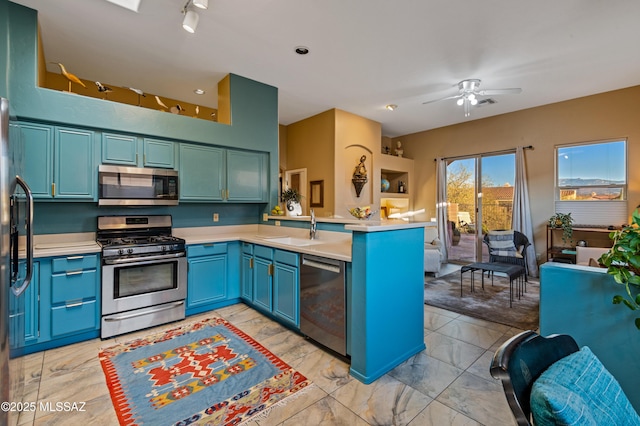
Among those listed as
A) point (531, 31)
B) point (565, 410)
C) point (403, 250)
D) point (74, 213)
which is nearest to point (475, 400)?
point (403, 250)

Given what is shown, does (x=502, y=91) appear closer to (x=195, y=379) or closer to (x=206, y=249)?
(x=206, y=249)

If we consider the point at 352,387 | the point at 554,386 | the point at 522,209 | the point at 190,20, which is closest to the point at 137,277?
the point at 352,387

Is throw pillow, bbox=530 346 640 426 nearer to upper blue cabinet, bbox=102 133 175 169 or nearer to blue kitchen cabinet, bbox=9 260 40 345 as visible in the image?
blue kitchen cabinet, bbox=9 260 40 345

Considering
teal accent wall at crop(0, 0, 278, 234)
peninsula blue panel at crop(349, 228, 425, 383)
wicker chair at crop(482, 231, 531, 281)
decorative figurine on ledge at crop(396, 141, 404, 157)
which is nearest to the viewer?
peninsula blue panel at crop(349, 228, 425, 383)

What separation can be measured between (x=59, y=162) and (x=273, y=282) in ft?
7.90

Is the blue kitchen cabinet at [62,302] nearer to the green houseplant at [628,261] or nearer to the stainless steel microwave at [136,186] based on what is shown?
the stainless steel microwave at [136,186]

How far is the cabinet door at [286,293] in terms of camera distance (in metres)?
2.84

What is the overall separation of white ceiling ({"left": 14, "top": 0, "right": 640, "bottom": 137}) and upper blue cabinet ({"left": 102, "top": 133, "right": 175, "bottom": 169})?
3.33 feet

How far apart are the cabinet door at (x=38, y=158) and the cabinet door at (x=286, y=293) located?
7.64 ft

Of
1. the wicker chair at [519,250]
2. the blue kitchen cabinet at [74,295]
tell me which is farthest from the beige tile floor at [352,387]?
the wicker chair at [519,250]

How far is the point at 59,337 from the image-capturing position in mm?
2713

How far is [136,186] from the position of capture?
3.34 metres

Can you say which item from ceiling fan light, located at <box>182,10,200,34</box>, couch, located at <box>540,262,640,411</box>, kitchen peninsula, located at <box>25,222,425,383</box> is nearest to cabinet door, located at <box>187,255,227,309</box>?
kitchen peninsula, located at <box>25,222,425,383</box>

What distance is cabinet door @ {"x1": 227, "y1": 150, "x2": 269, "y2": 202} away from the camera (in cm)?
400
